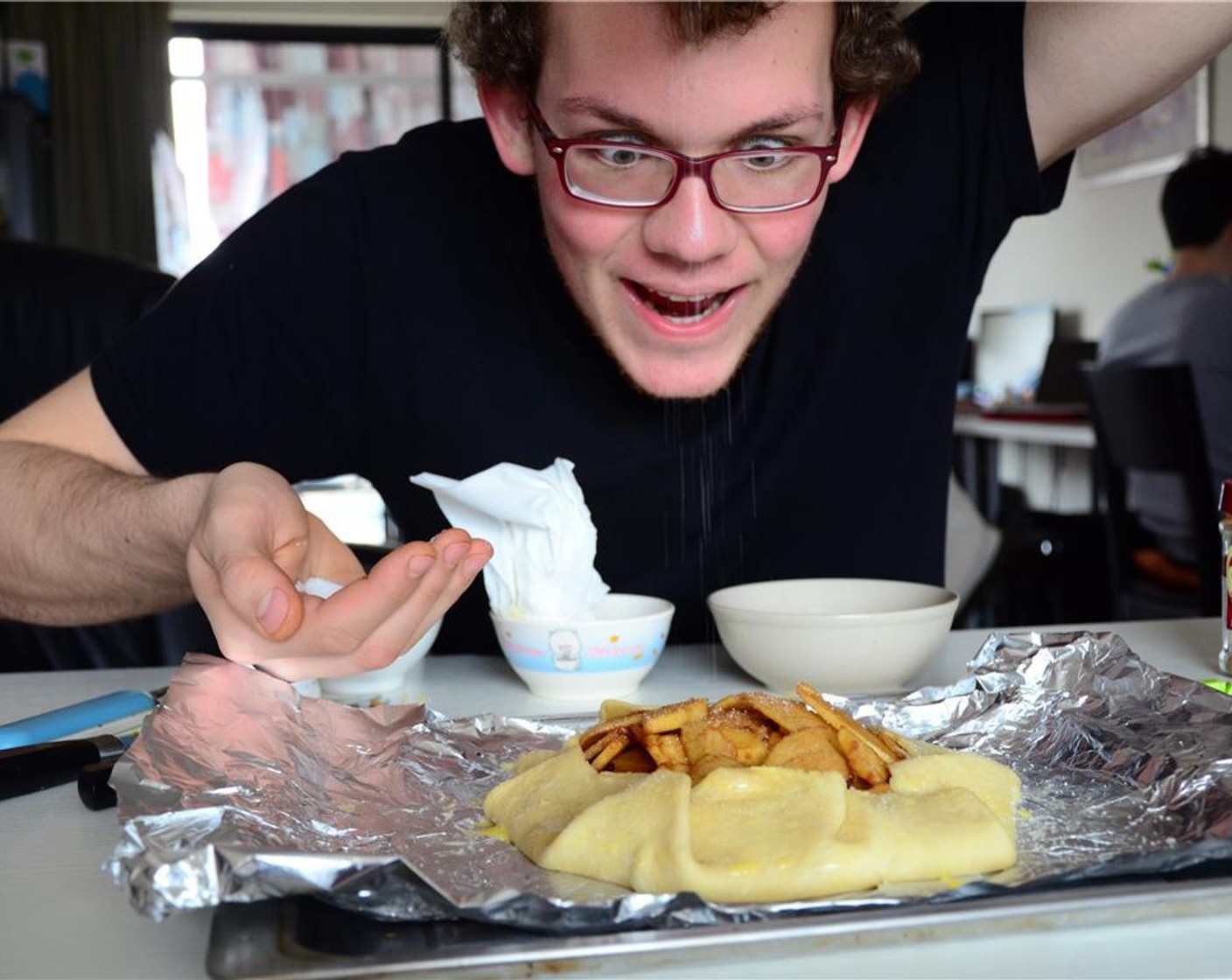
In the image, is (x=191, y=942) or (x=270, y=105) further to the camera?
(x=270, y=105)

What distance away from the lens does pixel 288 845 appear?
65 cm

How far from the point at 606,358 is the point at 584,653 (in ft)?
1.51

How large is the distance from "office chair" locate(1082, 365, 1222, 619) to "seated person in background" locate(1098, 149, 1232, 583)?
0.24 feet

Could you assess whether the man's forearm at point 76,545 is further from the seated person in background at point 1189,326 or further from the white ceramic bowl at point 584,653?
the seated person in background at point 1189,326

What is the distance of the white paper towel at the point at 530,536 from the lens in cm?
109

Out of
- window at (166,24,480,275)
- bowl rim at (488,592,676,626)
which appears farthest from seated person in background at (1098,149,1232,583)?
window at (166,24,480,275)

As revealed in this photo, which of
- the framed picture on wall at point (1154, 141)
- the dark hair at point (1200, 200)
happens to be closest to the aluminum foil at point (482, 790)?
the dark hair at point (1200, 200)

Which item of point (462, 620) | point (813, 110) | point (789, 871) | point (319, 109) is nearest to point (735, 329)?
point (813, 110)

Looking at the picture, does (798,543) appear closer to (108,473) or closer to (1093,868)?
(108,473)

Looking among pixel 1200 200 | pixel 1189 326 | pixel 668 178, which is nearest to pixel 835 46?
pixel 668 178

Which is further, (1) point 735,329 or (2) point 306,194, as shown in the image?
(2) point 306,194

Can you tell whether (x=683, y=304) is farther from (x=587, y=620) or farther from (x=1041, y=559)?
(x=1041, y=559)

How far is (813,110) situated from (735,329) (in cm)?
22

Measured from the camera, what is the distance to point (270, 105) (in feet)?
23.6
